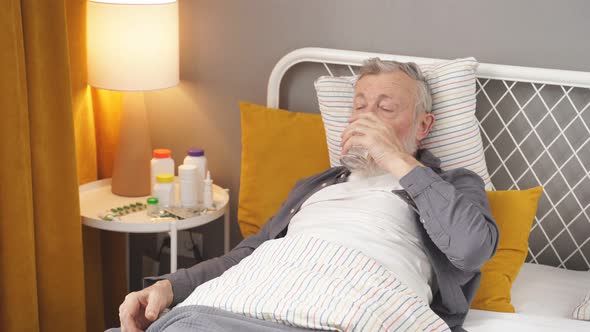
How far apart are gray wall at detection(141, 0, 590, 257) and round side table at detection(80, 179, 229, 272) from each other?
0.23m

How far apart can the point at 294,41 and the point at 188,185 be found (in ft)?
1.93

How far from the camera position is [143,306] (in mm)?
1877

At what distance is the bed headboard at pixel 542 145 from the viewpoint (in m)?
2.44

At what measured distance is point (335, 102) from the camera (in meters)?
2.34

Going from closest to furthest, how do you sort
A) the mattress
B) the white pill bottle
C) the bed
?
the mattress < the bed < the white pill bottle

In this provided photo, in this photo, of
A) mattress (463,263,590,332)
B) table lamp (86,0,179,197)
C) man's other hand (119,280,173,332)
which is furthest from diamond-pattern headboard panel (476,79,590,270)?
man's other hand (119,280,173,332)

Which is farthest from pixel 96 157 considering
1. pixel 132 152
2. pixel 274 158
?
pixel 274 158

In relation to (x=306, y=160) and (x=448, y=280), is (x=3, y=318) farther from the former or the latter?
(x=448, y=280)

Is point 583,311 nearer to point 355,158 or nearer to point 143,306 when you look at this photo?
point 355,158

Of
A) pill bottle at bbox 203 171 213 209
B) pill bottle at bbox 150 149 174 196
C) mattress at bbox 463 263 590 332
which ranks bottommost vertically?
mattress at bbox 463 263 590 332

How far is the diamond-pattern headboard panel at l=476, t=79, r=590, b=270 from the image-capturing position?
2449 mm

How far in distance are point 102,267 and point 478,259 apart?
1459 millimetres

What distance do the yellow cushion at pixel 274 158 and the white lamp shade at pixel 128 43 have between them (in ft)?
1.15

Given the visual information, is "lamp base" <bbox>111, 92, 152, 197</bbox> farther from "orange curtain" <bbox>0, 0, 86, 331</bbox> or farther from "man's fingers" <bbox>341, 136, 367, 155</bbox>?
"man's fingers" <bbox>341, 136, 367, 155</bbox>
